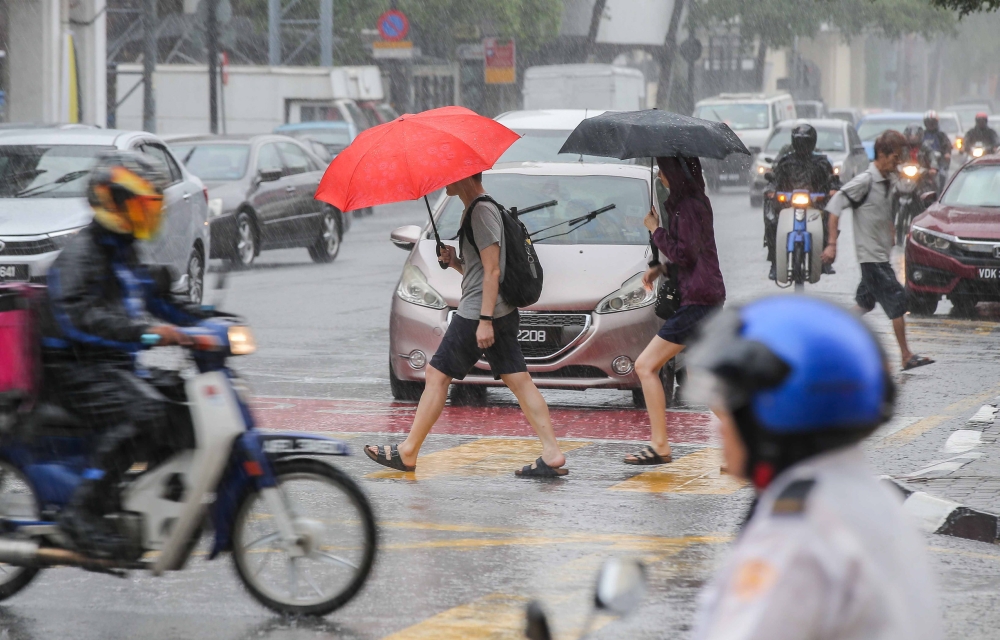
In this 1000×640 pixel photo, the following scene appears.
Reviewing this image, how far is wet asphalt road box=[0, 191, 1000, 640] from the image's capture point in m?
5.27

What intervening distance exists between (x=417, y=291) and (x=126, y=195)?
4.75m

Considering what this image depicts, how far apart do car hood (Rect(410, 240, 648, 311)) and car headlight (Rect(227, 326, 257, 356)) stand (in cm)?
459

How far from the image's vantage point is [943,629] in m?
5.22

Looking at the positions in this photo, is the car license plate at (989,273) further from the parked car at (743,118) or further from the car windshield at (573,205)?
the parked car at (743,118)

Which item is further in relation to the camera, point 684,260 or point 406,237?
point 406,237

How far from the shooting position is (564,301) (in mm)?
9672

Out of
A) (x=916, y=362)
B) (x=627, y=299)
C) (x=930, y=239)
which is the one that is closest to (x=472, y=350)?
(x=627, y=299)

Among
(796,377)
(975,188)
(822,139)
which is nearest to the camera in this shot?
(796,377)

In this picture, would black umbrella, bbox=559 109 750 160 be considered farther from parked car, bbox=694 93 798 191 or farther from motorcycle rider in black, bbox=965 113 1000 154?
parked car, bbox=694 93 798 191

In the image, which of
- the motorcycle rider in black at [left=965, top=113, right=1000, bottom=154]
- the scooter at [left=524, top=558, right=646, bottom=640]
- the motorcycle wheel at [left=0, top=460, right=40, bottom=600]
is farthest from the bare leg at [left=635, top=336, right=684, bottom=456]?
the motorcycle rider in black at [left=965, top=113, right=1000, bottom=154]

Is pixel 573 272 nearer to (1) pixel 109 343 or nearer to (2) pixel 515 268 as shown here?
(2) pixel 515 268

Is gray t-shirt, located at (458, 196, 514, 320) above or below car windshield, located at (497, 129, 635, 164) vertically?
below

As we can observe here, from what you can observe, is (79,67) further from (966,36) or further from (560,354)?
(966,36)

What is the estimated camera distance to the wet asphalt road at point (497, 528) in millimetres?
5270
